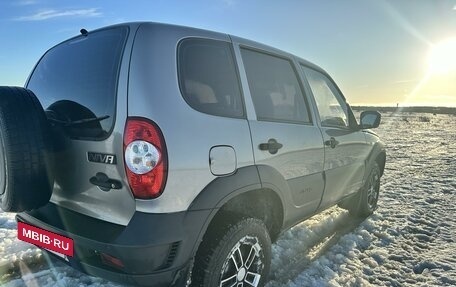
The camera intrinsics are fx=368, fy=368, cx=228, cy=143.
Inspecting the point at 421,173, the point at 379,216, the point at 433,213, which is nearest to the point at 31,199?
the point at 379,216

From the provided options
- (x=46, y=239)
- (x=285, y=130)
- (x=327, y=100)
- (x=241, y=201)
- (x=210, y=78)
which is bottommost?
(x=46, y=239)

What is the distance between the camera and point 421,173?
7.76 m

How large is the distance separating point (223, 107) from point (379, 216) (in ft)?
11.5

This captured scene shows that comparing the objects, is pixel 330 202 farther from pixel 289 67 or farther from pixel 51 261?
pixel 51 261

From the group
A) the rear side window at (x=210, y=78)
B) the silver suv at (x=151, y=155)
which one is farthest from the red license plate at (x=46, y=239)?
the rear side window at (x=210, y=78)

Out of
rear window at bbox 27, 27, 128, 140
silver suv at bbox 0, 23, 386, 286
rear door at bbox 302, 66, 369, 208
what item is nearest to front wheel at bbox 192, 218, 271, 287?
silver suv at bbox 0, 23, 386, 286

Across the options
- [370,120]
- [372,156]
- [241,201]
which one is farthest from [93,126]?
[372,156]

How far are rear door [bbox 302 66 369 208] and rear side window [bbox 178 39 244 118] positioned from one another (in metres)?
1.22

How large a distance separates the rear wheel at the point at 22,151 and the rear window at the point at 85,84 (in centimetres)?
20

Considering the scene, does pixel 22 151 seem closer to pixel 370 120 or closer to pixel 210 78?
pixel 210 78

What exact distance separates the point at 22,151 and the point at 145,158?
0.70 m

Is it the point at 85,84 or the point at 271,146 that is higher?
the point at 85,84

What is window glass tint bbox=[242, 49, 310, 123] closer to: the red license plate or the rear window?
the rear window

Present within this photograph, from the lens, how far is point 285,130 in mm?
2873
